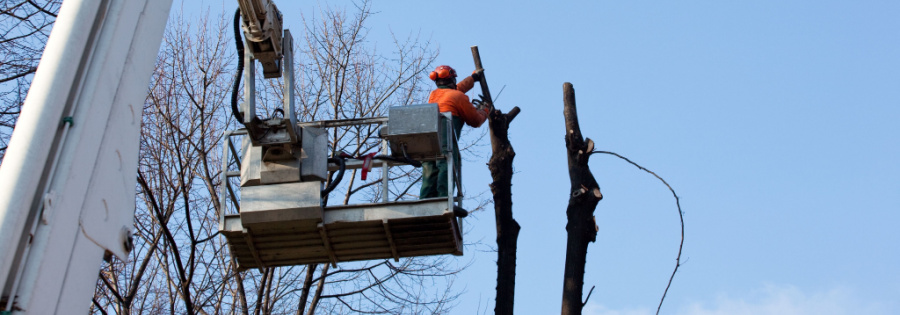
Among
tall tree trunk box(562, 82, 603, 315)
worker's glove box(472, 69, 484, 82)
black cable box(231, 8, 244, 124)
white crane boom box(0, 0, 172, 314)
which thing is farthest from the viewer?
worker's glove box(472, 69, 484, 82)

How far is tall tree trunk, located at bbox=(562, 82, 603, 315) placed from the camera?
10000 millimetres

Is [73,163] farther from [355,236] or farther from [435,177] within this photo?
[435,177]

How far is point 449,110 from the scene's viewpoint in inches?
403

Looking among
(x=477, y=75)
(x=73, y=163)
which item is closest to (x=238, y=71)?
(x=477, y=75)

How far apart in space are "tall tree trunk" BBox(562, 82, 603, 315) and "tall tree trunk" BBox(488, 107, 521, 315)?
71 cm

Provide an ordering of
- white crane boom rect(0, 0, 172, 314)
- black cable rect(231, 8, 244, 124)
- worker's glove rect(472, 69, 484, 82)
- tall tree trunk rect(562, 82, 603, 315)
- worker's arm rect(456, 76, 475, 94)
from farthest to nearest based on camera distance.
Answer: worker's glove rect(472, 69, 484, 82)
worker's arm rect(456, 76, 475, 94)
tall tree trunk rect(562, 82, 603, 315)
black cable rect(231, 8, 244, 124)
white crane boom rect(0, 0, 172, 314)

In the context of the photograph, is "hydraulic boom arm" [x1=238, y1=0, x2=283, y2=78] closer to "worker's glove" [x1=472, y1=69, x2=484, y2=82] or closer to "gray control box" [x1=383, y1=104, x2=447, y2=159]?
"gray control box" [x1=383, y1=104, x2=447, y2=159]

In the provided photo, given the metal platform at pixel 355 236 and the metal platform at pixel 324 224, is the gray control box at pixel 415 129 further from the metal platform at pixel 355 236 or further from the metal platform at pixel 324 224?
the metal platform at pixel 355 236

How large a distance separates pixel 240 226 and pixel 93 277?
5329 mm

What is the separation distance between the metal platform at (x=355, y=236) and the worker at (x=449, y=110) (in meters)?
0.53

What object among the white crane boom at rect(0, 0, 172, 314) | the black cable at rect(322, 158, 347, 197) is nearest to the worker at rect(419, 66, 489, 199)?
the black cable at rect(322, 158, 347, 197)

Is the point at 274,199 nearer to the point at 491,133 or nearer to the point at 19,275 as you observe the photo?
the point at 491,133

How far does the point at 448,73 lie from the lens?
10.7m

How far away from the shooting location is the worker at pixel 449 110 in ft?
31.3
